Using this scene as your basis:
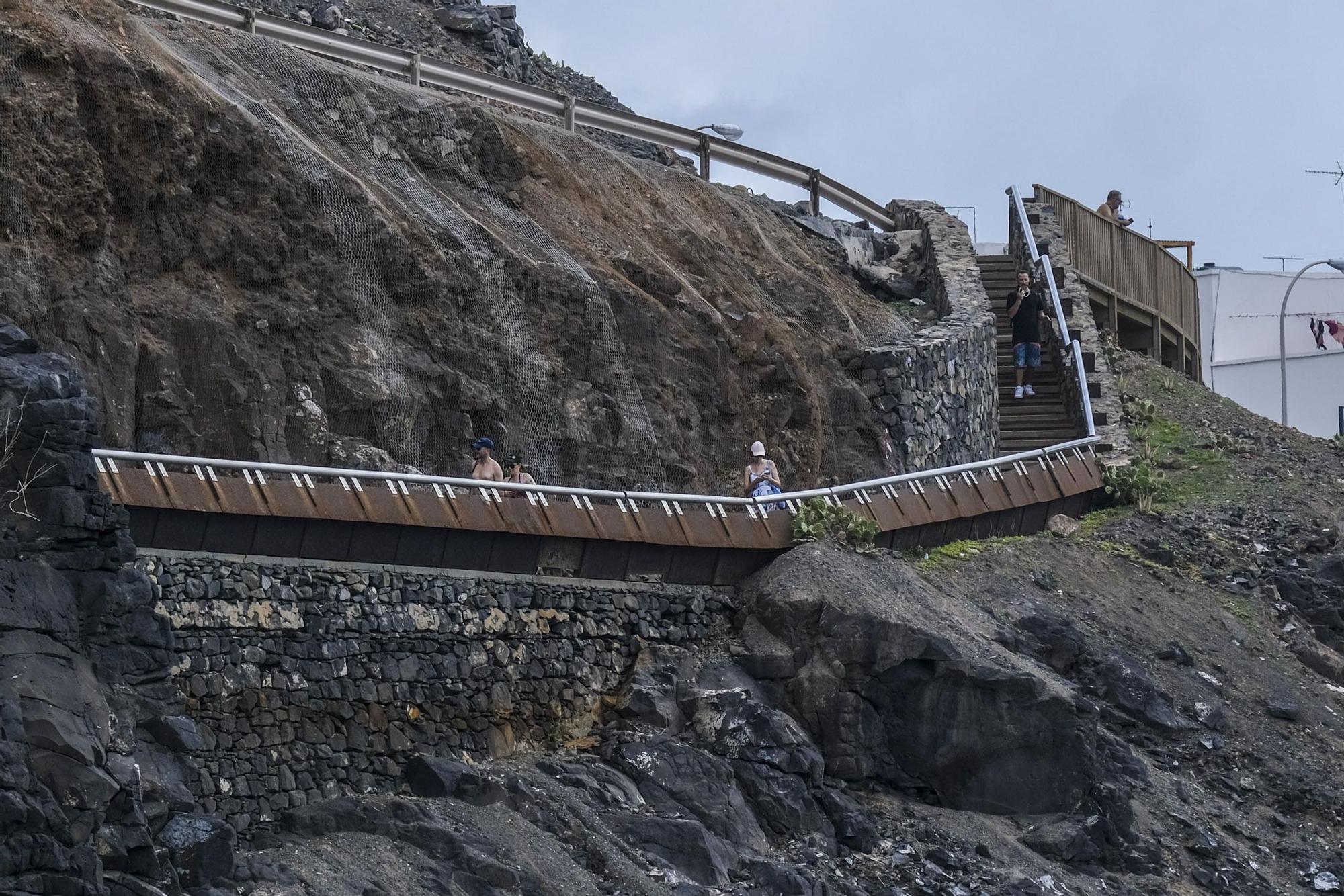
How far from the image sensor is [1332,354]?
53.4 m

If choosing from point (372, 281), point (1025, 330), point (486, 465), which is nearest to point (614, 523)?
point (486, 465)

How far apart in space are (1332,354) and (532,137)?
109 ft

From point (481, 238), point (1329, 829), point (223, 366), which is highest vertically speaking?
point (481, 238)

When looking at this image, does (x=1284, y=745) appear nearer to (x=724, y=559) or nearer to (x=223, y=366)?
(x=724, y=559)

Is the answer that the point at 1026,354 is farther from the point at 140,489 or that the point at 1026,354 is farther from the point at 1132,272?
the point at 140,489

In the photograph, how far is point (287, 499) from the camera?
1571cm

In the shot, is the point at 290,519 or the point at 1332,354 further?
the point at 1332,354

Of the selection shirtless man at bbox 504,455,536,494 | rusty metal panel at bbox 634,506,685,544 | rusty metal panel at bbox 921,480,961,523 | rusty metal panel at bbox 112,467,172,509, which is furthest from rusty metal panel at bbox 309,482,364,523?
rusty metal panel at bbox 921,480,961,523

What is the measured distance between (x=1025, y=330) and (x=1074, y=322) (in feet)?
4.04

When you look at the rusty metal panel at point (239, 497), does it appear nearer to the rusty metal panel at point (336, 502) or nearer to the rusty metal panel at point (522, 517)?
the rusty metal panel at point (336, 502)

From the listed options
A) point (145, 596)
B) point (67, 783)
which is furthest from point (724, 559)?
point (67, 783)

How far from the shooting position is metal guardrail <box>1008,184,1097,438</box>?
91.8 feet

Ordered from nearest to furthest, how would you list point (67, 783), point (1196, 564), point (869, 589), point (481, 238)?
point (67, 783)
point (869, 589)
point (481, 238)
point (1196, 564)

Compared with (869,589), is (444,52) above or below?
above
